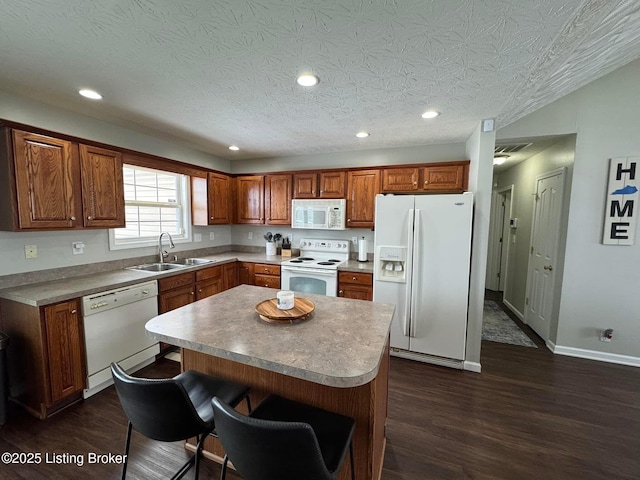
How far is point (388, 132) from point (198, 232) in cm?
299

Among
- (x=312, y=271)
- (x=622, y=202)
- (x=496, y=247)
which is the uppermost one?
(x=622, y=202)

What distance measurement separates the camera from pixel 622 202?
8.93ft

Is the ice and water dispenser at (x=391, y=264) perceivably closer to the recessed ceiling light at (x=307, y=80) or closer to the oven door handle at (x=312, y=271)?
the oven door handle at (x=312, y=271)

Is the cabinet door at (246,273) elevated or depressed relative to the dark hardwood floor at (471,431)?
elevated

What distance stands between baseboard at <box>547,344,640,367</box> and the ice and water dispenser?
203cm

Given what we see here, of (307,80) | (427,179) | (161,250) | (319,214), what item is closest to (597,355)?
(427,179)

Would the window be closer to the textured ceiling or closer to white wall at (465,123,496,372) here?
the textured ceiling

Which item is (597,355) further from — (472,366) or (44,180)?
(44,180)

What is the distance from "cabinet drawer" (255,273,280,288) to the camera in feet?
12.1

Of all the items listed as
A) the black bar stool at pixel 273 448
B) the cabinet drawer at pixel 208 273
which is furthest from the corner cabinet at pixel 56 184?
the black bar stool at pixel 273 448

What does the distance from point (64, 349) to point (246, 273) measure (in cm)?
207

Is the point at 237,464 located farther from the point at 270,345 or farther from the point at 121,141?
the point at 121,141

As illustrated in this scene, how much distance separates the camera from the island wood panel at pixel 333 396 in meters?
1.26

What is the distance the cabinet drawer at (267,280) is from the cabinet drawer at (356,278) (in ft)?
3.00
